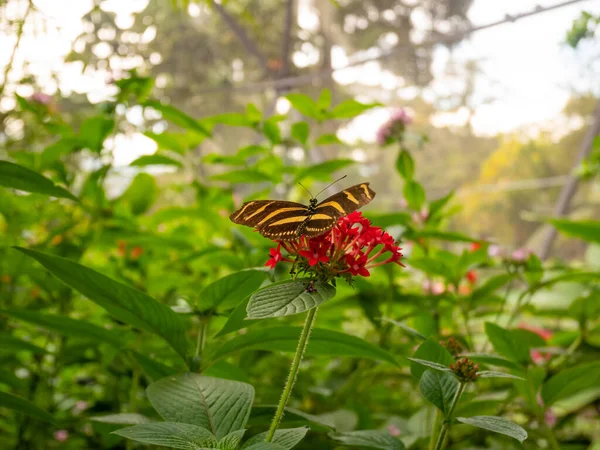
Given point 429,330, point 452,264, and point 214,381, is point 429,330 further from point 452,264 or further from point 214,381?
point 214,381

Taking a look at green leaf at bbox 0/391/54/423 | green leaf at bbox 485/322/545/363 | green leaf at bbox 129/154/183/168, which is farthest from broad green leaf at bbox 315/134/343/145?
green leaf at bbox 0/391/54/423

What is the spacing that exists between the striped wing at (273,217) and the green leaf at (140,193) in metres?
0.55

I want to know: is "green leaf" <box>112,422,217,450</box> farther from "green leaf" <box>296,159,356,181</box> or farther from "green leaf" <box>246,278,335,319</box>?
"green leaf" <box>296,159,356,181</box>

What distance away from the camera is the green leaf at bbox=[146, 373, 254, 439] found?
0.34m

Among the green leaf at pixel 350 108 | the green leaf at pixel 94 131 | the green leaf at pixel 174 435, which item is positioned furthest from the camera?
the green leaf at pixel 350 108

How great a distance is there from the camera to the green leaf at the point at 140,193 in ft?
2.94

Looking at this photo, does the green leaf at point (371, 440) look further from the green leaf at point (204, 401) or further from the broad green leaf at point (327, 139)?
the broad green leaf at point (327, 139)

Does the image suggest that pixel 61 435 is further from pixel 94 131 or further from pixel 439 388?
pixel 439 388

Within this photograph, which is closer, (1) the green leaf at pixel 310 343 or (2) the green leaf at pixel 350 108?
(1) the green leaf at pixel 310 343

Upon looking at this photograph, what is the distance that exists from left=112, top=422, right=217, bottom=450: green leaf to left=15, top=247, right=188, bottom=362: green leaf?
0.31 ft

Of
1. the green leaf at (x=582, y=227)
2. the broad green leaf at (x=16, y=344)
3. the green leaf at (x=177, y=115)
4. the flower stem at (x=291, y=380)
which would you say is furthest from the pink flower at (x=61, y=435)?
the green leaf at (x=582, y=227)

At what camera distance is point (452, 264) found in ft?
2.59

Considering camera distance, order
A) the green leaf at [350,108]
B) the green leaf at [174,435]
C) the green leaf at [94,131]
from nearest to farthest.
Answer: the green leaf at [174,435]
the green leaf at [94,131]
the green leaf at [350,108]

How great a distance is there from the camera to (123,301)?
383 mm
